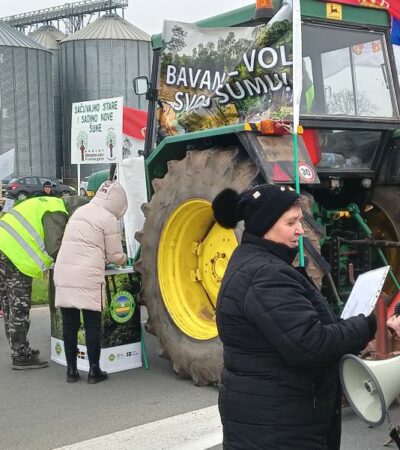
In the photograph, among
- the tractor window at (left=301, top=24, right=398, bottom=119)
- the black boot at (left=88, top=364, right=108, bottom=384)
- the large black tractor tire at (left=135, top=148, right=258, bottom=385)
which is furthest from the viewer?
the black boot at (left=88, top=364, right=108, bottom=384)

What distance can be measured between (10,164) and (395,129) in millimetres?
6659

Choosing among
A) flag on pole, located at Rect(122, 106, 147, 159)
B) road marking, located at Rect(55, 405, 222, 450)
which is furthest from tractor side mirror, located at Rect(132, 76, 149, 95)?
flag on pole, located at Rect(122, 106, 147, 159)

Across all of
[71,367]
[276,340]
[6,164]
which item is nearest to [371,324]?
[276,340]

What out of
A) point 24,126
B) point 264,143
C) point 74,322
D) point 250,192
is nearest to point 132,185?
point 74,322

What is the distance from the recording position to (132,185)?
670 cm

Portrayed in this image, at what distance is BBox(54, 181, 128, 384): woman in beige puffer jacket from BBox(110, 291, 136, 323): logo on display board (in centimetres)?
26

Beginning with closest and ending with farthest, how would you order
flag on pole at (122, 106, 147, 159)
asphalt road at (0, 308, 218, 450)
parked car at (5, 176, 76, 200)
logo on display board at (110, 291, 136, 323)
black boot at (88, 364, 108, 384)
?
asphalt road at (0, 308, 218, 450)
black boot at (88, 364, 108, 384)
logo on display board at (110, 291, 136, 323)
flag on pole at (122, 106, 147, 159)
parked car at (5, 176, 76, 200)

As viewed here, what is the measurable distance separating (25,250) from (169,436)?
2.30 metres

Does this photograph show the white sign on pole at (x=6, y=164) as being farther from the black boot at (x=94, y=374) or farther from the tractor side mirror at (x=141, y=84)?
the black boot at (x=94, y=374)

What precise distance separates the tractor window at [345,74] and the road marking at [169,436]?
2.34m

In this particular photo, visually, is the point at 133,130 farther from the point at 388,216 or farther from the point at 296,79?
the point at 296,79

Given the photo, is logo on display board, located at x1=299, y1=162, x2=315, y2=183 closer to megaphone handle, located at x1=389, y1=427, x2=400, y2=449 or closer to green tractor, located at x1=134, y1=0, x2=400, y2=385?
green tractor, located at x1=134, y1=0, x2=400, y2=385

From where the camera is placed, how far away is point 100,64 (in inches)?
1497

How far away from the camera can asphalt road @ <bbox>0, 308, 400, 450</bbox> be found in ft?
14.1
